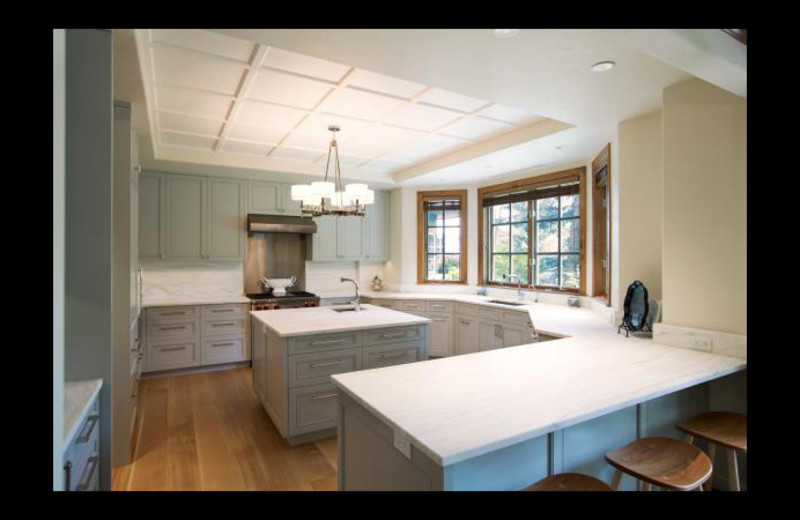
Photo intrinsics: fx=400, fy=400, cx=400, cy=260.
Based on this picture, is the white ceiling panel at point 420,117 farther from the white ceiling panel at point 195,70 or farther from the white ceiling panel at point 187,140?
the white ceiling panel at point 187,140

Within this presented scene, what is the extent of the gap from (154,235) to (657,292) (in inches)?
201

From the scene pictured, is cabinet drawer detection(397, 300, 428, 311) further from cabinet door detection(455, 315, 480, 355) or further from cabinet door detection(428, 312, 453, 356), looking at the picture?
cabinet door detection(455, 315, 480, 355)

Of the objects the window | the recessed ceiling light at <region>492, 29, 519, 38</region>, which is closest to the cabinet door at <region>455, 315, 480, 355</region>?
the window

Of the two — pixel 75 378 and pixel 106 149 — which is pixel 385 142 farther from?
pixel 75 378

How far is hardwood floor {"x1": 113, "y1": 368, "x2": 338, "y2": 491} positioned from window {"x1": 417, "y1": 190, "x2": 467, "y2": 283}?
3.12m

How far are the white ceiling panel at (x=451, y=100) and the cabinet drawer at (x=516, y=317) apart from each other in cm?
216

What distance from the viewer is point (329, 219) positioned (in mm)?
5816

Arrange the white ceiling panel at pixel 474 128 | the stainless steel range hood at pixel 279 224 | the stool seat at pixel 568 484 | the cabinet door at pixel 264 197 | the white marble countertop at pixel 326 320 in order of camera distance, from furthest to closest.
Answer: the cabinet door at pixel 264 197, the stainless steel range hood at pixel 279 224, the white ceiling panel at pixel 474 128, the white marble countertop at pixel 326 320, the stool seat at pixel 568 484

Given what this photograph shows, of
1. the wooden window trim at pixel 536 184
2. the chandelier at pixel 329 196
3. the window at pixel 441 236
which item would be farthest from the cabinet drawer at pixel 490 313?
the chandelier at pixel 329 196

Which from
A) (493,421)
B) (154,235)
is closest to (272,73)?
(493,421)

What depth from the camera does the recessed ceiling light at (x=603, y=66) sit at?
214cm

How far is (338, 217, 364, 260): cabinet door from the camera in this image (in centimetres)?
593

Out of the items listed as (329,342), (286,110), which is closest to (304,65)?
(286,110)

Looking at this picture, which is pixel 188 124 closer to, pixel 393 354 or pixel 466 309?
pixel 393 354
